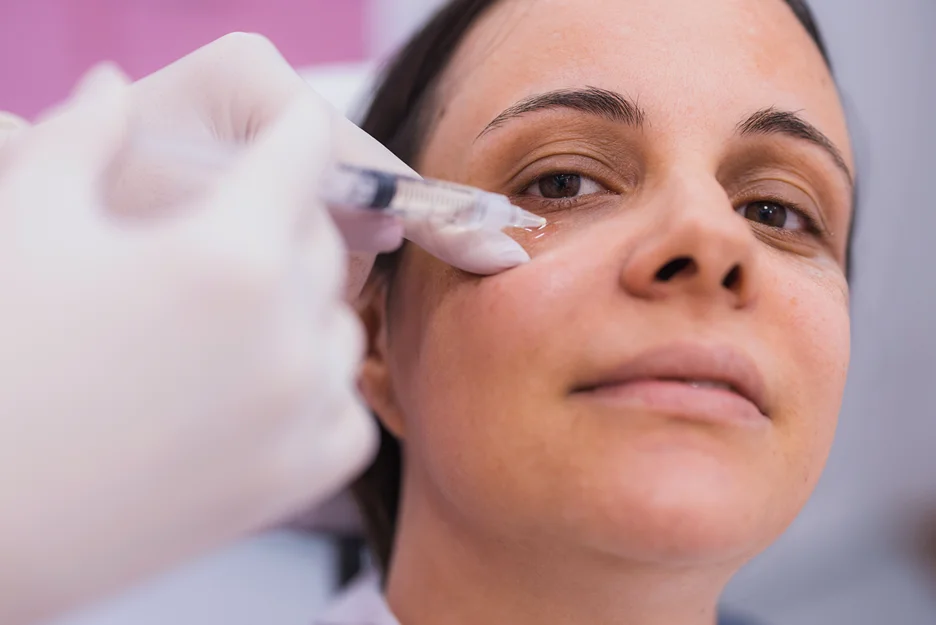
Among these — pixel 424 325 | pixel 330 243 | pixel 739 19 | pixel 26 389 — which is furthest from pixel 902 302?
pixel 26 389

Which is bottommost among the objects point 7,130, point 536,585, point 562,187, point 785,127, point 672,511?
point 536,585

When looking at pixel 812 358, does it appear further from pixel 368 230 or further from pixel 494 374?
pixel 368 230

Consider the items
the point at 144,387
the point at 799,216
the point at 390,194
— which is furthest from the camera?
the point at 799,216

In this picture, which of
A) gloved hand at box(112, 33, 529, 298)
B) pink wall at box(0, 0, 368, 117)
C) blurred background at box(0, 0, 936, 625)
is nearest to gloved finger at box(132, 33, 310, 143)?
gloved hand at box(112, 33, 529, 298)

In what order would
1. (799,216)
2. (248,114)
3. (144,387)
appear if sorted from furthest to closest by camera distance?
(799,216) → (248,114) → (144,387)

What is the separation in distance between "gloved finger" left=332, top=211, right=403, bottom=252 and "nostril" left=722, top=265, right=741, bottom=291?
325 millimetres

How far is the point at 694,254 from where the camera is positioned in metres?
0.70

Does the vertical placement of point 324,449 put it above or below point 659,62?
below

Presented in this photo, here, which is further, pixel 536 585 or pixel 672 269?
pixel 536 585

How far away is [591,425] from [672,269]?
0.17 meters

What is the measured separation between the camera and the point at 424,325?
846mm

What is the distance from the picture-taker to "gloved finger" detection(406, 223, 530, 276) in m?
0.72

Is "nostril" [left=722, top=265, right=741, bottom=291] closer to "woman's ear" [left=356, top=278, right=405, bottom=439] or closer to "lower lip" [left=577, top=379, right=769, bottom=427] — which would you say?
"lower lip" [left=577, top=379, right=769, bottom=427]

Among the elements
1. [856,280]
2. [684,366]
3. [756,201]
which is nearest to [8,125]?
[684,366]
